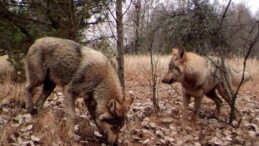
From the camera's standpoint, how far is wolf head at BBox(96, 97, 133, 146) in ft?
17.5

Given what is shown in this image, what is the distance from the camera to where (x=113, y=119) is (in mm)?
5422

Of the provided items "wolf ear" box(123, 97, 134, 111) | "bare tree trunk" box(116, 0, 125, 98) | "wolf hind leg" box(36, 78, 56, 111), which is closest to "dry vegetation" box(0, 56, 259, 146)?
"wolf hind leg" box(36, 78, 56, 111)

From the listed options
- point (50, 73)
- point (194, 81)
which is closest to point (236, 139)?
point (194, 81)

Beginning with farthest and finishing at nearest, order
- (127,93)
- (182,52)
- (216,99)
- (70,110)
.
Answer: (127,93)
(216,99)
(182,52)
(70,110)

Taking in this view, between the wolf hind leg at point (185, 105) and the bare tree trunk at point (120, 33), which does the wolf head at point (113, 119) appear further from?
the wolf hind leg at point (185, 105)

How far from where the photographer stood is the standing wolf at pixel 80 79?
216 inches

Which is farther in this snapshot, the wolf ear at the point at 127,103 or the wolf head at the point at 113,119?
the wolf ear at the point at 127,103

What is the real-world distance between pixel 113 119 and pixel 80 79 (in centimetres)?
94

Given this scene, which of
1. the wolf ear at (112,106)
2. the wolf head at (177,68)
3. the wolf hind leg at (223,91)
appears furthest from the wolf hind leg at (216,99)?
the wolf ear at (112,106)

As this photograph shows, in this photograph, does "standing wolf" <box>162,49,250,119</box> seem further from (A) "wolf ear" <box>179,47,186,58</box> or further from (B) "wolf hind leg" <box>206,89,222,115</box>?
(B) "wolf hind leg" <box>206,89,222,115</box>

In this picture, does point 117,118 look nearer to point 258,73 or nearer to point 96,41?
point 96,41

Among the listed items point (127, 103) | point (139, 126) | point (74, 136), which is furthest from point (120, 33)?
point (74, 136)

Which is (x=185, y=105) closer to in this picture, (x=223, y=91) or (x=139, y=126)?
(x=223, y=91)

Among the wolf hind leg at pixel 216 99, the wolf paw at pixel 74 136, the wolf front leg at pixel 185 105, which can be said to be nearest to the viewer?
the wolf paw at pixel 74 136
